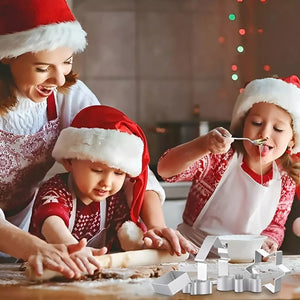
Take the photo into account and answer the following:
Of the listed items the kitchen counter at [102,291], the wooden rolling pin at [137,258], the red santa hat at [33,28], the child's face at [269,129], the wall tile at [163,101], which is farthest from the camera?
the wall tile at [163,101]

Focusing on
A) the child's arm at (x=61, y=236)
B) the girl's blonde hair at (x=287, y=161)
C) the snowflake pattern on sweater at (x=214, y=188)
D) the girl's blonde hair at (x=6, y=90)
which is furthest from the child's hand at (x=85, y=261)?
the girl's blonde hair at (x=287, y=161)

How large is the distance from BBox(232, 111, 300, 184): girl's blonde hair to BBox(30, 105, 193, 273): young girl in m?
0.34

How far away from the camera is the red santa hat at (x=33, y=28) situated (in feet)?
3.67

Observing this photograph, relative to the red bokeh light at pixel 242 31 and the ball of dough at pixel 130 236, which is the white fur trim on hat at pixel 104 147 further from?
the red bokeh light at pixel 242 31

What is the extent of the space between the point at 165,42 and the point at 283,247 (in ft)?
3.03

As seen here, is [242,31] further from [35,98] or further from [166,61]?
[35,98]

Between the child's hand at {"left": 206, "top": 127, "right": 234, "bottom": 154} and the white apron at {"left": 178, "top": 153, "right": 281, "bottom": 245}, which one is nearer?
the child's hand at {"left": 206, "top": 127, "right": 234, "bottom": 154}

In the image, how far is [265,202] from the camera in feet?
4.68

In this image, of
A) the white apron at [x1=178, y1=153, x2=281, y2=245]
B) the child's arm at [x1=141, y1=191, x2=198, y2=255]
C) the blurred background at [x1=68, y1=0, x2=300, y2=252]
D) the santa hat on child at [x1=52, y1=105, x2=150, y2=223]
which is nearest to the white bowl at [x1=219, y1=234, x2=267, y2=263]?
the child's arm at [x1=141, y1=191, x2=198, y2=255]

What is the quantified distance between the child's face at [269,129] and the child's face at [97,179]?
37cm

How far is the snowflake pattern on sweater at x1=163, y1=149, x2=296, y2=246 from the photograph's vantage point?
142cm

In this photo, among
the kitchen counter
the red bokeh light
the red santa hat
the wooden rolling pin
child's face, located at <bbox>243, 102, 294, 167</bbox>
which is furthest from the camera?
the red bokeh light

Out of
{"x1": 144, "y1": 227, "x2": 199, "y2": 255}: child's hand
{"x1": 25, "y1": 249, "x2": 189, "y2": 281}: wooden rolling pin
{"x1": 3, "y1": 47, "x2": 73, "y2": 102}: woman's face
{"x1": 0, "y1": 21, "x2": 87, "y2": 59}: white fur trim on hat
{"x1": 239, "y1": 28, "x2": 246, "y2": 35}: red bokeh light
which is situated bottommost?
{"x1": 25, "y1": 249, "x2": 189, "y2": 281}: wooden rolling pin

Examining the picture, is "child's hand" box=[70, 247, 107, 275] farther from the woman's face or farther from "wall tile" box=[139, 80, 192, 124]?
"wall tile" box=[139, 80, 192, 124]
